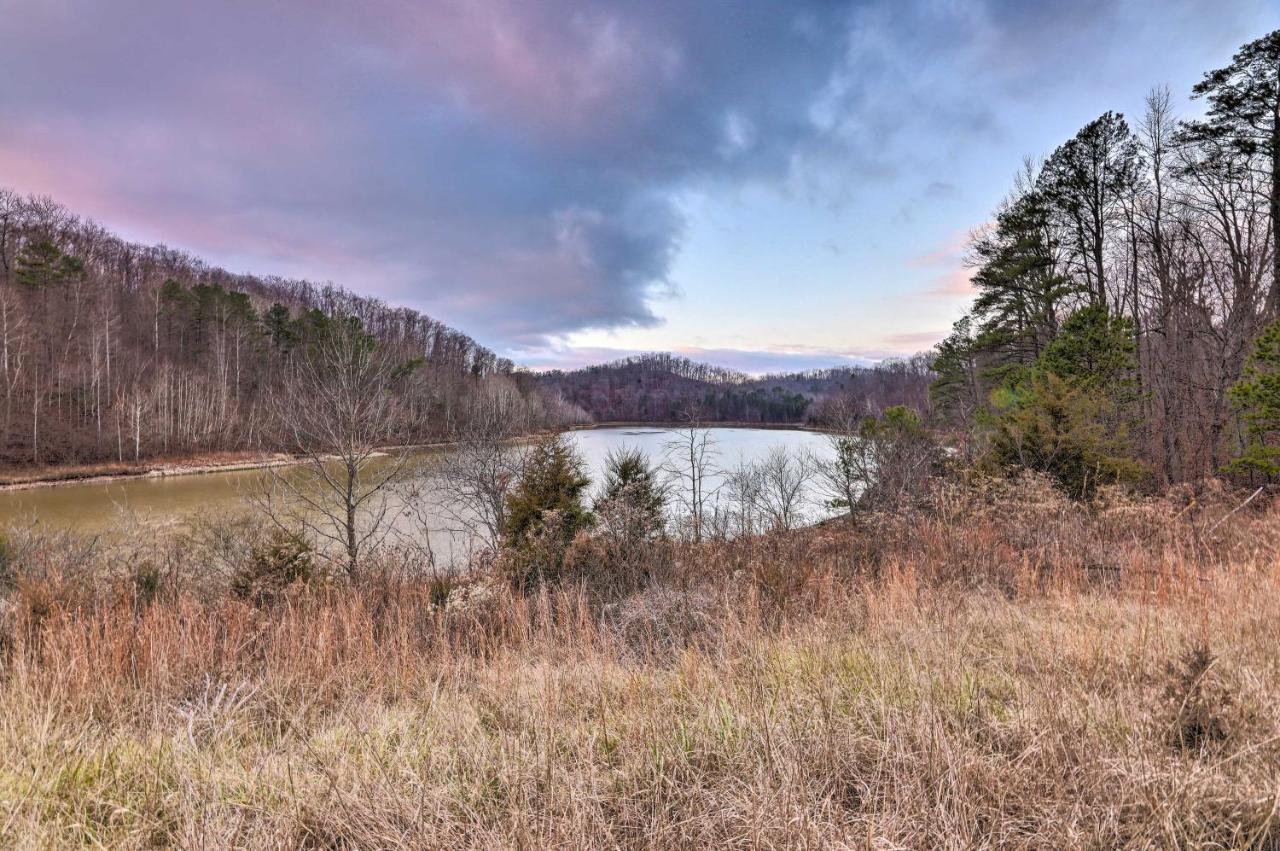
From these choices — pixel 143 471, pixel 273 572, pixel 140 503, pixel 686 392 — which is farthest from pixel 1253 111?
pixel 686 392

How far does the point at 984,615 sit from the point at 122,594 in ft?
25.9

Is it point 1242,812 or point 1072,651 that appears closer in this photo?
point 1242,812

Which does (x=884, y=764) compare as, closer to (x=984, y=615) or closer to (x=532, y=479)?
(x=984, y=615)

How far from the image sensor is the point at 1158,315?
15.7m

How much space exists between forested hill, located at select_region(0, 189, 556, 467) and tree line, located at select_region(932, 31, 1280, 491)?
24.1 m

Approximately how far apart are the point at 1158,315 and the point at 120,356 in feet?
211

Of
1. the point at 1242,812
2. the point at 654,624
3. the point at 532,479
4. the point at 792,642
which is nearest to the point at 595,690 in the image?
the point at 792,642

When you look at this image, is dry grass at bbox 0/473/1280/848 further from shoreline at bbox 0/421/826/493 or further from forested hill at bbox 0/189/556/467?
forested hill at bbox 0/189/556/467

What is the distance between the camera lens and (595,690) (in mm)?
3008

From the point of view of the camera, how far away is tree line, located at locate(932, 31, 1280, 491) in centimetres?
1061

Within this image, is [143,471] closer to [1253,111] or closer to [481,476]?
[481,476]

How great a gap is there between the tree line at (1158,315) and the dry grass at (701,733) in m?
7.42

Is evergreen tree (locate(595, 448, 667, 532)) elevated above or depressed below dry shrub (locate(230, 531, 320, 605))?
above

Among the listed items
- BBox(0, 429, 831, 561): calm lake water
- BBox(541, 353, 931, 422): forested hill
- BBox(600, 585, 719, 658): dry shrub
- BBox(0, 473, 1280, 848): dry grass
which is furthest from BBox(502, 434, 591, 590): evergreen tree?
BBox(541, 353, 931, 422): forested hill
